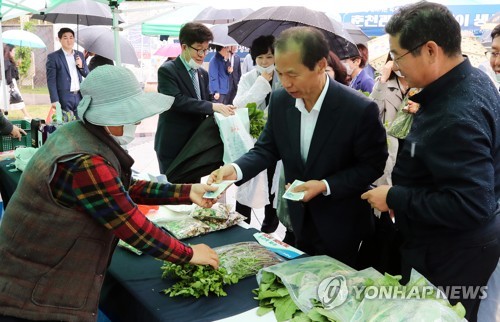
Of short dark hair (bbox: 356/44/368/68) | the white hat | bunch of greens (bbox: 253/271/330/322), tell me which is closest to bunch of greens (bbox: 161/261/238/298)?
bunch of greens (bbox: 253/271/330/322)

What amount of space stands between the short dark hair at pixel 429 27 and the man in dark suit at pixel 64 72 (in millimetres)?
5324

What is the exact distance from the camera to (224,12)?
7.14 m

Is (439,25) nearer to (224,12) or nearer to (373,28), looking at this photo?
(224,12)

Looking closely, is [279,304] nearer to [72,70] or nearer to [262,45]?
[262,45]

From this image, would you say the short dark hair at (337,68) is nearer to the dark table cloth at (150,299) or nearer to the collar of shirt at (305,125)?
the collar of shirt at (305,125)

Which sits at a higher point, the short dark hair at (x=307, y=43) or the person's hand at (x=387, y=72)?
the short dark hair at (x=307, y=43)

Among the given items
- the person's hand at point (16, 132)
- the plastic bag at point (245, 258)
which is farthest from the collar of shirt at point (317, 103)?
the person's hand at point (16, 132)

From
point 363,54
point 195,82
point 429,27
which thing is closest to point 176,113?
point 195,82

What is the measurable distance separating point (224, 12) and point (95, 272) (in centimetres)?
630

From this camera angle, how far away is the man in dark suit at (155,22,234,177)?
3.56 metres

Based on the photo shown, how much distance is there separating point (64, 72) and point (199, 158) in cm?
377

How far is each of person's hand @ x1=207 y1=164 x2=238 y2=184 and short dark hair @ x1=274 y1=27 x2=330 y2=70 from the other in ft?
2.05

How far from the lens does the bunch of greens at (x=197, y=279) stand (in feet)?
5.20

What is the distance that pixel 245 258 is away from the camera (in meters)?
1.83
